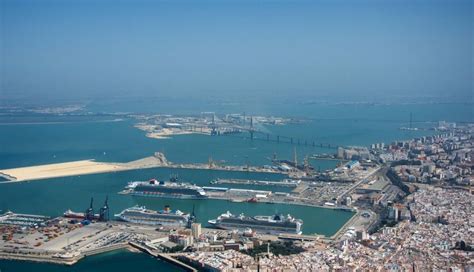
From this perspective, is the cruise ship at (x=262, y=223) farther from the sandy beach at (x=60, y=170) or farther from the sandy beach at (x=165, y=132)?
the sandy beach at (x=165, y=132)

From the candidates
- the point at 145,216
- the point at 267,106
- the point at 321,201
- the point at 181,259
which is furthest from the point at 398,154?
the point at 267,106

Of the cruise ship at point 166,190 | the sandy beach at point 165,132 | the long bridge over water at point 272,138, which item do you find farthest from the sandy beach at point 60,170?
the long bridge over water at point 272,138

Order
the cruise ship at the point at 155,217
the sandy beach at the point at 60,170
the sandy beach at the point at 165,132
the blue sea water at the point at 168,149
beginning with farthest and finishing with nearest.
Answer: the sandy beach at the point at 165,132, the sandy beach at the point at 60,170, the blue sea water at the point at 168,149, the cruise ship at the point at 155,217

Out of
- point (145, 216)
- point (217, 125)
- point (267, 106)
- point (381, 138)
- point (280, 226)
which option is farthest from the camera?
point (267, 106)

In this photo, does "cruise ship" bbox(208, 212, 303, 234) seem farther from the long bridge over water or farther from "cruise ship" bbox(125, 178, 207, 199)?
the long bridge over water

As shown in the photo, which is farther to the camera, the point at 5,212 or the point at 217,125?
the point at 217,125

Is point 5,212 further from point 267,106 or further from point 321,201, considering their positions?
point 267,106
